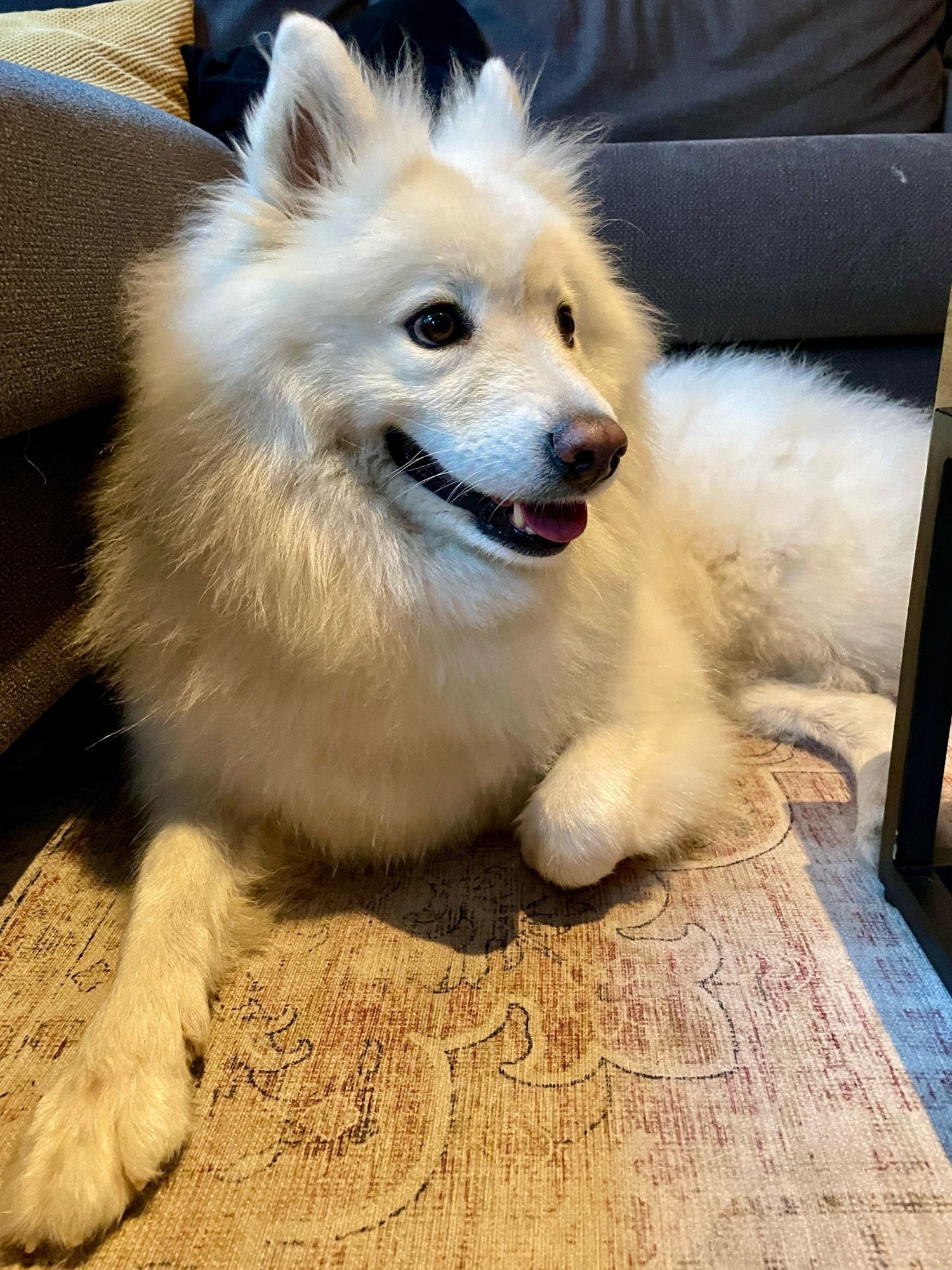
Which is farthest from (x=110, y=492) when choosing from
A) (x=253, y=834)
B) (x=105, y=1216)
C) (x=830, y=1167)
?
(x=830, y=1167)

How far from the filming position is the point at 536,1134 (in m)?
0.87

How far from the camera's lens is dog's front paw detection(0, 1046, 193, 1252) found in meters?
0.76

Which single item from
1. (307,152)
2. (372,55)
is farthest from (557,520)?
(372,55)

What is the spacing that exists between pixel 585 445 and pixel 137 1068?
802 millimetres

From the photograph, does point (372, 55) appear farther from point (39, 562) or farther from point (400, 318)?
point (39, 562)

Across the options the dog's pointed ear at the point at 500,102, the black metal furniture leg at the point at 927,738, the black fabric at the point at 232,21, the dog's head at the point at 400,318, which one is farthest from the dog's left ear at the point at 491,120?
the black fabric at the point at 232,21

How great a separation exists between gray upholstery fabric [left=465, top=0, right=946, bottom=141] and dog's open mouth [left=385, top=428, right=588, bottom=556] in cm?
219

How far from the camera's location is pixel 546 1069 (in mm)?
937

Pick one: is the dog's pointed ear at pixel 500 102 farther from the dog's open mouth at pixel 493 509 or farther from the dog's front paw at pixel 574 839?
the dog's front paw at pixel 574 839

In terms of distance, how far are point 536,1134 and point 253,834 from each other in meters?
0.58

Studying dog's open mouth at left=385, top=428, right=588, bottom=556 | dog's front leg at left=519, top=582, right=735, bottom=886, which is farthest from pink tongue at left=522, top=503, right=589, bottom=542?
dog's front leg at left=519, top=582, right=735, bottom=886

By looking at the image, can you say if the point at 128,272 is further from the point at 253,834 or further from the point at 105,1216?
the point at 105,1216

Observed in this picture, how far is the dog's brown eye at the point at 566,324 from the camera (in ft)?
3.66

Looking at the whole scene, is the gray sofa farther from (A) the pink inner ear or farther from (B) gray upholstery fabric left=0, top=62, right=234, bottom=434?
(A) the pink inner ear
